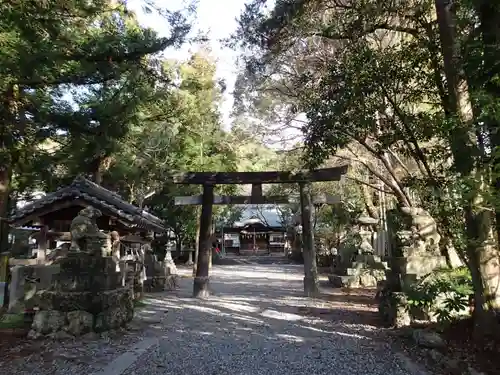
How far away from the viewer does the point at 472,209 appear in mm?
4938

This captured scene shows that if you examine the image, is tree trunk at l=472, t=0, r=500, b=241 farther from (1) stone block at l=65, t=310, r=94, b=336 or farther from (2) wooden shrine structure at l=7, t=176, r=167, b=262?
(2) wooden shrine structure at l=7, t=176, r=167, b=262

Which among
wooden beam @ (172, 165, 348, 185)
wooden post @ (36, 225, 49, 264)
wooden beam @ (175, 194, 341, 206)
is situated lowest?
wooden post @ (36, 225, 49, 264)

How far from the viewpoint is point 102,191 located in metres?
11.3

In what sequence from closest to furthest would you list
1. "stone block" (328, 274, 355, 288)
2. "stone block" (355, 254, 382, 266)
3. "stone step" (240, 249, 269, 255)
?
"stone block" (328, 274, 355, 288) → "stone block" (355, 254, 382, 266) → "stone step" (240, 249, 269, 255)

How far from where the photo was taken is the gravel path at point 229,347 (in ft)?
16.9

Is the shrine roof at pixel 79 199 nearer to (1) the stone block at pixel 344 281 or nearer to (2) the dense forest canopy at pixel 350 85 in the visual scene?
(2) the dense forest canopy at pixel 350 85

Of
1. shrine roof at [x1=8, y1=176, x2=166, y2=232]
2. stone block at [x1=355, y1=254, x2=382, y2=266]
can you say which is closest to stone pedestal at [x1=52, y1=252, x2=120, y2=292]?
shrine roof at [x1=8, y1=176, x2=166, y2=232]

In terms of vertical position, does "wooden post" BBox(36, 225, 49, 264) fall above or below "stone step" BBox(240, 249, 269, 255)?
above

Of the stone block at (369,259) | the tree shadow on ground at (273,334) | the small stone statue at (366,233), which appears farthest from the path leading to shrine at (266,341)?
the small stone statue at (366,233)

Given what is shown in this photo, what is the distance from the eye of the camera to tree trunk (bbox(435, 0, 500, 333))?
190 inches

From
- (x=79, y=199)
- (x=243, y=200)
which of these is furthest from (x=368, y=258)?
(x=79, y=199)

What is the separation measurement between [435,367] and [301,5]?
6.18m

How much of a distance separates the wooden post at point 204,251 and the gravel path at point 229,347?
2532mm

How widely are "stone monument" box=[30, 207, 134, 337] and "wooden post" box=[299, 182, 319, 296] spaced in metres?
6.29
